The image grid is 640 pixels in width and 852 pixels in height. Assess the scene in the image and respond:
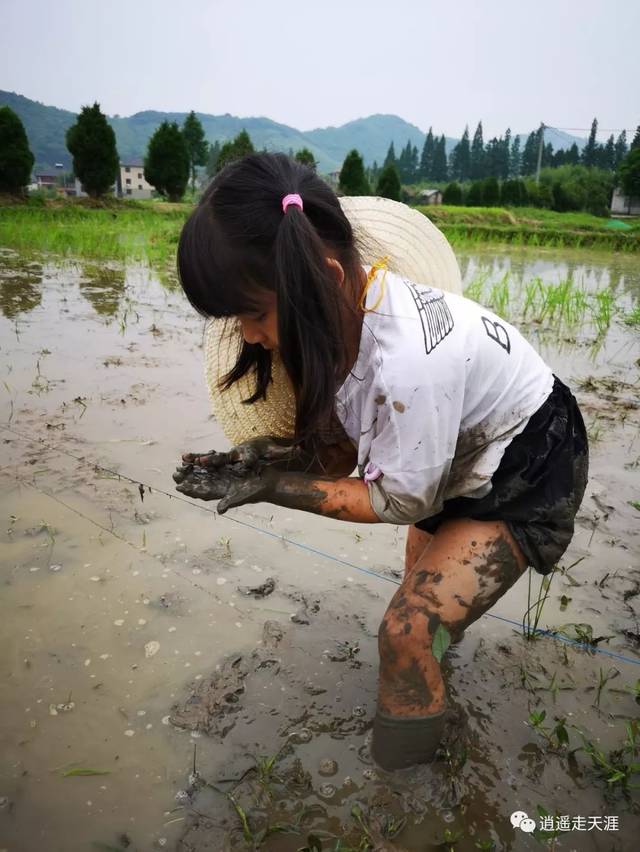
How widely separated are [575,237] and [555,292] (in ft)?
38.8

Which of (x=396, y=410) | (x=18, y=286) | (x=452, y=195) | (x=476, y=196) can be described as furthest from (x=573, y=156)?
(x=396, y=410)

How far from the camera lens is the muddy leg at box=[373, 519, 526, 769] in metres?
1.17

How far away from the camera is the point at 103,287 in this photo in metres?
6.02

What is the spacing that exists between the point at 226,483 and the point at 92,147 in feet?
64.8

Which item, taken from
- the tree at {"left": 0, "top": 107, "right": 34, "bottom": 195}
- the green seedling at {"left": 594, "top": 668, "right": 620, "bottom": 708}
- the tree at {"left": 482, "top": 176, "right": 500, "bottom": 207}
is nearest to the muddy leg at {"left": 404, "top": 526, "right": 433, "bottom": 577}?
the green seedling at {"left": 594, "top": 668, "right": 620, "bottom": 708}

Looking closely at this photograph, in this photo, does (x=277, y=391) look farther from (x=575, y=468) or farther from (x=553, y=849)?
(x=553, y=849)

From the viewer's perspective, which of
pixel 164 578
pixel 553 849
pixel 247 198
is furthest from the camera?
pixel 164 578

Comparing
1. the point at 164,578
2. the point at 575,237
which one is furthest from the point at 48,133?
the point at 164,578

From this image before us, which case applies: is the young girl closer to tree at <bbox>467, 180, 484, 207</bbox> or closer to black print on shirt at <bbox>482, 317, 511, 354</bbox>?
black print on shirt at <bbox>482, 317, 511, 354</bbox>

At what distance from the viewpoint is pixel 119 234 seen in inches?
420

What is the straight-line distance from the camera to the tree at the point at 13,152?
1631cm

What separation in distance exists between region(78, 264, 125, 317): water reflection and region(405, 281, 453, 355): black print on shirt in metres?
4.10

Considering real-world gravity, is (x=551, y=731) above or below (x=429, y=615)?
below

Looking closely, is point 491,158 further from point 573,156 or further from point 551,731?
point 551,731
